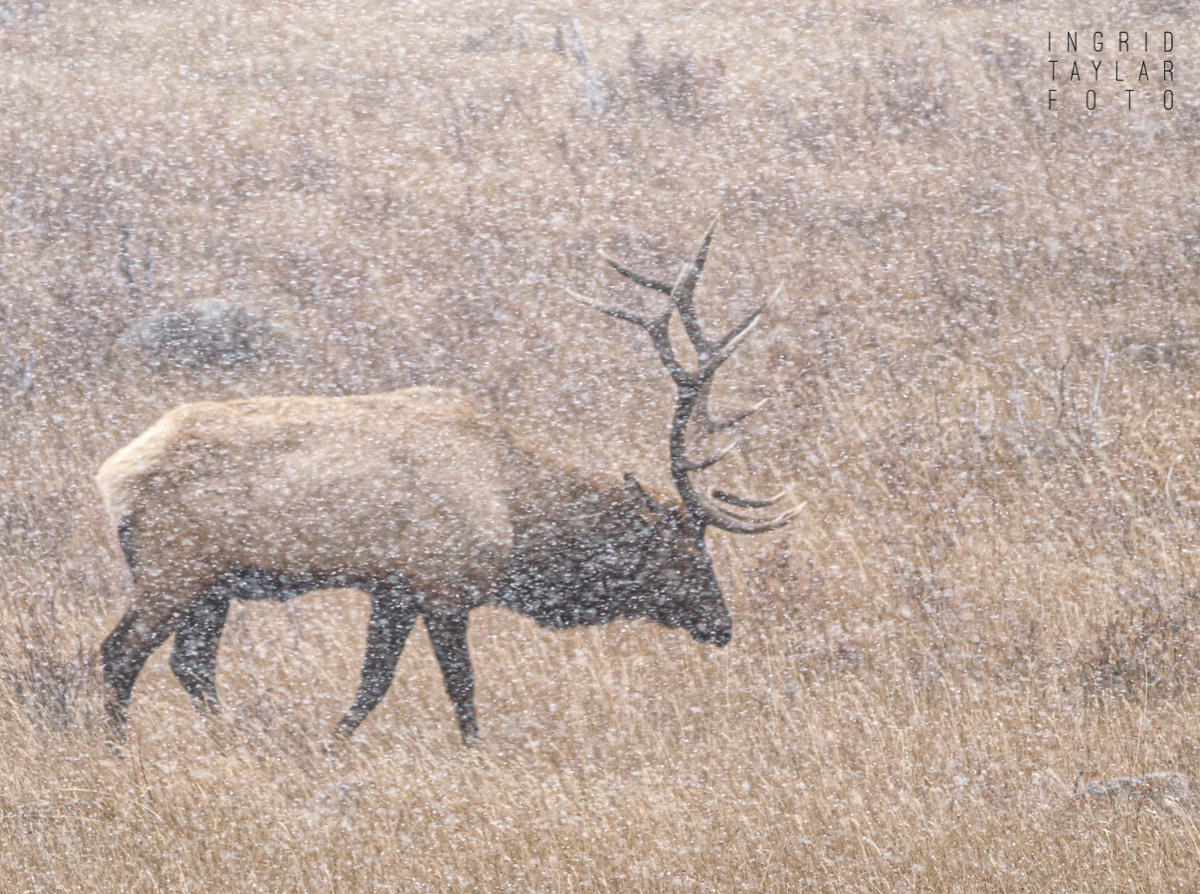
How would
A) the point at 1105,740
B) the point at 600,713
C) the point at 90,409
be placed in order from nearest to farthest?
the point at 1105,740, the point at 600,713, the point at 90,409

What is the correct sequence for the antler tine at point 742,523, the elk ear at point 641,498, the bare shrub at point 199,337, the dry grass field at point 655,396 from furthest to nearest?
the bare shrub at point 199,337, the elk ear at point 641,498, the antler tine at point 742,523, the dry grass field at point 655,396

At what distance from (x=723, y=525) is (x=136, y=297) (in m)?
5.68

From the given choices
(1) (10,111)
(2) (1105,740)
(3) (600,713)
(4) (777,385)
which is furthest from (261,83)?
(2) (1105,740)

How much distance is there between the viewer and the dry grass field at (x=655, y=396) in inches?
136

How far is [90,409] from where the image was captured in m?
7.21

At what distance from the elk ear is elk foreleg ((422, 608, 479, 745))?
0.79 m

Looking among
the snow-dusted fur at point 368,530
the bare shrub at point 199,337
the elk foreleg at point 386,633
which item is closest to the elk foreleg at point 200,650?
the snow-dusted fur at point 368,530

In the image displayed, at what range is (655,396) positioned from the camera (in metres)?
7.61

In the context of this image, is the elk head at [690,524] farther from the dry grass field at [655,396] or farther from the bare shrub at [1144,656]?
the bare shrub at [1144,656]

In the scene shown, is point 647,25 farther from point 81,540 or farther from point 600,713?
point 600,713

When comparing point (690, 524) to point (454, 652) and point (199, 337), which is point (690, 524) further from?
point (199, 337)

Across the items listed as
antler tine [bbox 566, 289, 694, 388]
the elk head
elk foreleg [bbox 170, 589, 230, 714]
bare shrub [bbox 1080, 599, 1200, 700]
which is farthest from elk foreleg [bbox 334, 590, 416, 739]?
bare shrub [bbox 1080, 599, 1200, 700]

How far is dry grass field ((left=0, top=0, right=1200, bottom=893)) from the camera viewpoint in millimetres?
3449

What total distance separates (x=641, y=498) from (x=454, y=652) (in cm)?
93
